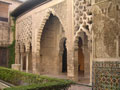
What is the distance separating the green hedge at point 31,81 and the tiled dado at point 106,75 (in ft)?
6.63

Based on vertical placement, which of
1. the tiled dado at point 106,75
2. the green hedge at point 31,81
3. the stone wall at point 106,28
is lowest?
the green hedge at point 31,81

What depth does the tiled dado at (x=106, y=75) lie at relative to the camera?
224 centimetres

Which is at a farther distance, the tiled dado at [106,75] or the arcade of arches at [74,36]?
the arcade of arches at [74,36]

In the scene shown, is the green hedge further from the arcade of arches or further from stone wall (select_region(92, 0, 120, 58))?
stone wall (select_region(92, 0, 120, 58))

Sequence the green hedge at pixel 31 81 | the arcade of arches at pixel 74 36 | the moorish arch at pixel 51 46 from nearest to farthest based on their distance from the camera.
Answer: the arcade of arches at pixel 74 36 < the green hedge at pixel 31 81 < the moorish arch at pixel 51 46

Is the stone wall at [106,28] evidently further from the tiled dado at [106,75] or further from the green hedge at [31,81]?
the green hedge at [31,81]

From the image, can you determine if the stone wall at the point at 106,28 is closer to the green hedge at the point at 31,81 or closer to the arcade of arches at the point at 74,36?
the arcade of arches at the point at 74,36

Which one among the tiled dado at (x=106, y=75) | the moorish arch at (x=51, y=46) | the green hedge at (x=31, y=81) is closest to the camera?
the tiled dado at (x=106, y=75)

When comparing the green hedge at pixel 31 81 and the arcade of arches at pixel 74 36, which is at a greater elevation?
the arcade of arches at pixel 74 36

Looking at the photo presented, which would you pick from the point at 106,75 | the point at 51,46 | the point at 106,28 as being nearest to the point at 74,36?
the point at 51,46

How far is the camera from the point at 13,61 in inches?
589

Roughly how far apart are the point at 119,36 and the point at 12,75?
675 cm

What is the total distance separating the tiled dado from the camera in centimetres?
224

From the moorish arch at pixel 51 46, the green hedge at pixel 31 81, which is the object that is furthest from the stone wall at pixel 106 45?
the moorish arch at pixel 51 46
